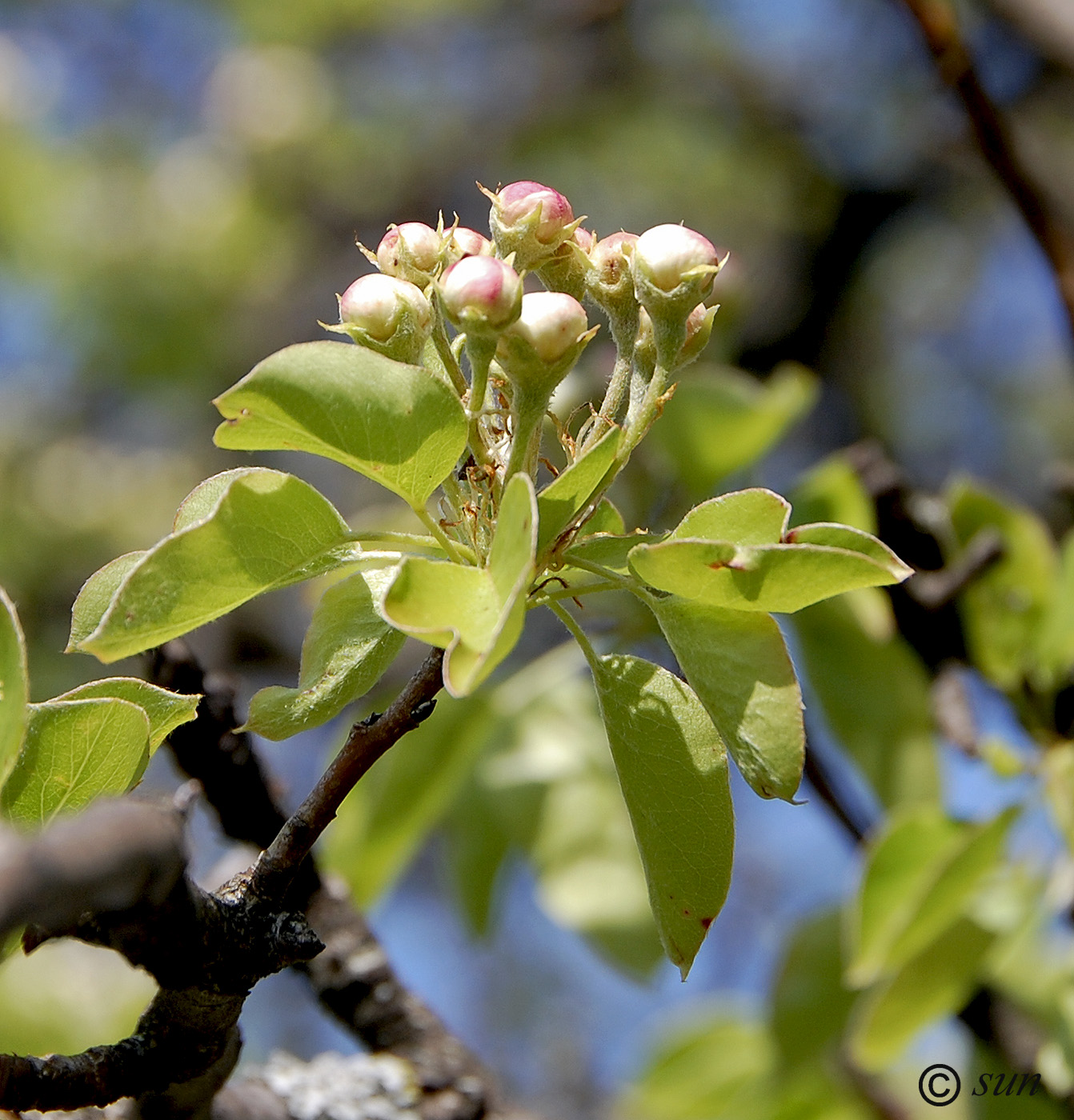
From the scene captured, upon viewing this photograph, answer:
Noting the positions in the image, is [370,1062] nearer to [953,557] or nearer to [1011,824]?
[1011,824]

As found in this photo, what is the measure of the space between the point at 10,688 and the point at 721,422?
2.64 ft

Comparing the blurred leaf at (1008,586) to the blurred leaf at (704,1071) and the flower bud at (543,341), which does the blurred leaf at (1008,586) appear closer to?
the blurred leaf at (704,1071)

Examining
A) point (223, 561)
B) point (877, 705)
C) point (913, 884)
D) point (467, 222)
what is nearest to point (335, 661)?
point (223, 561)

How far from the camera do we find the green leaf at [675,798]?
43cm

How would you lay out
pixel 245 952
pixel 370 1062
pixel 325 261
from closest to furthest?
pixel 245 952 → pixel 370 1062 → pixel 325 261

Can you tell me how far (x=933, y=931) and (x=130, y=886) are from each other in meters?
0.67

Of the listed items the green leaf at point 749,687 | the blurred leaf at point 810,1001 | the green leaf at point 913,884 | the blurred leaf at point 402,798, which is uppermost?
the green leaf at point 749,687

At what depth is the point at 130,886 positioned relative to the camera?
0.99 ft

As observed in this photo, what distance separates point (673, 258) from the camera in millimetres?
463

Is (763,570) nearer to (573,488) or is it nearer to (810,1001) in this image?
(573,488)

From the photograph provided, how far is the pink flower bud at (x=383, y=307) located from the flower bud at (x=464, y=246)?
42 mm

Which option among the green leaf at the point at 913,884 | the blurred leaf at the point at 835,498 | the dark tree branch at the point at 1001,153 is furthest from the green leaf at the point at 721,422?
the green leaf at the point at 913,884

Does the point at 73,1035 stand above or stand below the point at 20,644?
below

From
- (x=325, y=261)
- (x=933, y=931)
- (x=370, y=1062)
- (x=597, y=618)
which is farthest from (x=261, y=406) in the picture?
(x=325, y=261)
